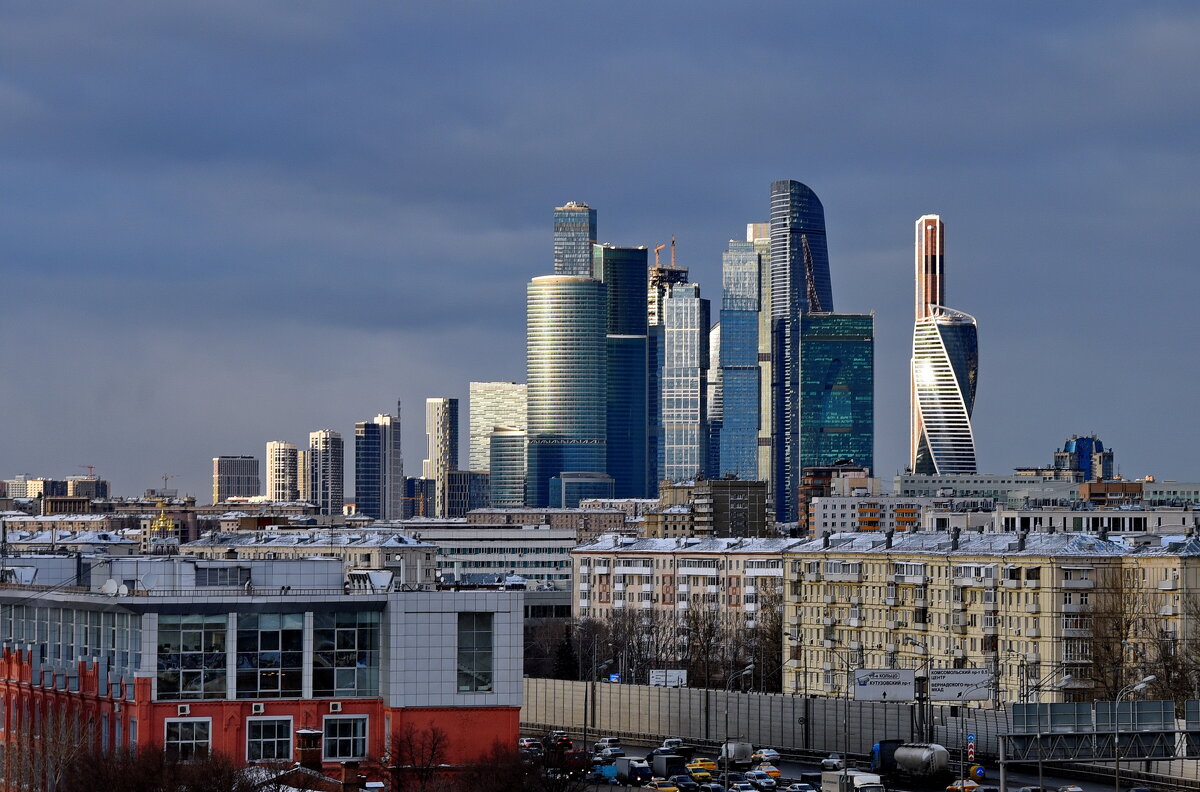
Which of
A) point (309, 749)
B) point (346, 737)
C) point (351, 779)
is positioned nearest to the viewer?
point (351, 779)

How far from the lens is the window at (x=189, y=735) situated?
299 ft

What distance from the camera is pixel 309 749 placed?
89.1 meters

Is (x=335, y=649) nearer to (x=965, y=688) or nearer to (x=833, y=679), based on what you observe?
(x=965, y=688)

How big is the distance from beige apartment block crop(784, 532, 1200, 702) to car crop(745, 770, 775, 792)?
A: 102ft

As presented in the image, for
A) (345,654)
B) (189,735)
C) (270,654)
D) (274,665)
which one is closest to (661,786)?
(345,654)

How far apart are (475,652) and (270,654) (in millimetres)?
7842

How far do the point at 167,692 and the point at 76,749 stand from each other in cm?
586

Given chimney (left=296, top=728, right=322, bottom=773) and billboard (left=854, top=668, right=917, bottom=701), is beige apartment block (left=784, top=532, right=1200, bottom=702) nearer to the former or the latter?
billboard (left=854, top=668, right=917, bottom=701)

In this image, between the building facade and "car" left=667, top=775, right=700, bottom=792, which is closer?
the building facade

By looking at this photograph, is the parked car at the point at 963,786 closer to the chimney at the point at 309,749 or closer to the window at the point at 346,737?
the window at the point at 346,737

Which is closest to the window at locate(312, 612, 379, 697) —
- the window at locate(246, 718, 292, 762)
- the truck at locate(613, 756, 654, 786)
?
the window at locate(246, 718, 292, 762)

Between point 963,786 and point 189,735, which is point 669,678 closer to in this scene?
point 963,786

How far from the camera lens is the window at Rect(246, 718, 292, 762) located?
92750 mm

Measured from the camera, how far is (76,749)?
3410 inches
